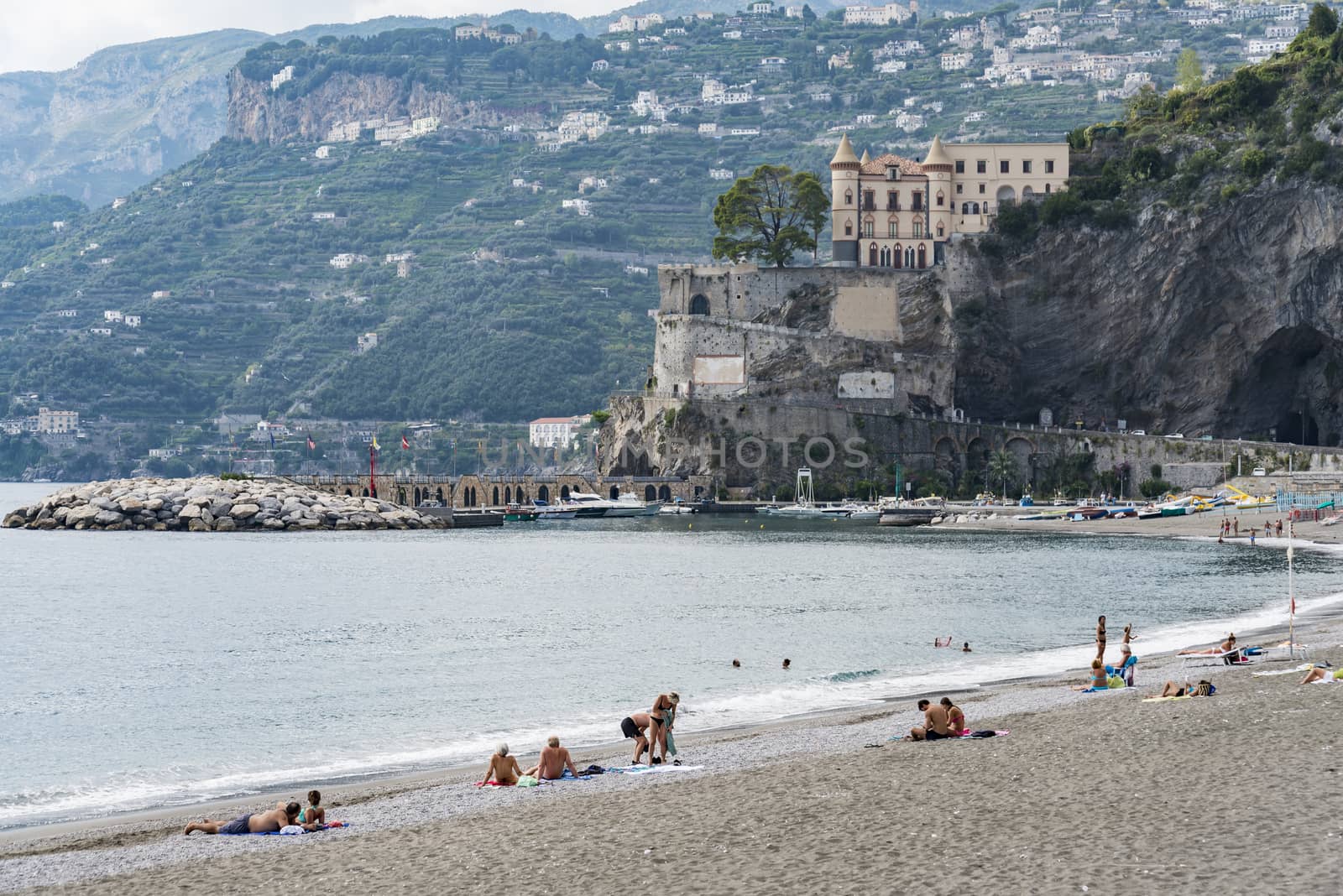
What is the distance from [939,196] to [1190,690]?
8091 centimetres

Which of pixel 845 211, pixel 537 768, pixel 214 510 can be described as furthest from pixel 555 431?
pixel 537 768

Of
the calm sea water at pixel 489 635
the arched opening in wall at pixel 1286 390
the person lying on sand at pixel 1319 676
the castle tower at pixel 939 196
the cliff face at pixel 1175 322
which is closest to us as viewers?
the person lying on sand at pixel 1319 676

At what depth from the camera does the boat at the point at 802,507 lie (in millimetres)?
98062

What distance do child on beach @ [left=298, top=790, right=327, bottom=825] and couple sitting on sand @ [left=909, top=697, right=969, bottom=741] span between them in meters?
8.65

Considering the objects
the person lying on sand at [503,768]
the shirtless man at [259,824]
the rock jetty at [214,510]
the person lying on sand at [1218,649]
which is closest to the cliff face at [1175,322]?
the rock jetty at [214,510]

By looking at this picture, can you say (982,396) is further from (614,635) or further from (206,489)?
(614,635)

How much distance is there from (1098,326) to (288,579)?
54740 millimetres

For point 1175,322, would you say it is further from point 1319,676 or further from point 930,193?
point 1319,676

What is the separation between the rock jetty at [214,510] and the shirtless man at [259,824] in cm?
7798

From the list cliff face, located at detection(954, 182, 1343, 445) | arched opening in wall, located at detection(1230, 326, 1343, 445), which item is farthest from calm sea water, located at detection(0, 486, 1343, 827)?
arched opening in wall, located at detection(1230, 326, 1343, 445)

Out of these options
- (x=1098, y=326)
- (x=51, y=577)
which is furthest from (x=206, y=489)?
(x=1098, y=326)

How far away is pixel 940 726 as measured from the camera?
946 inches

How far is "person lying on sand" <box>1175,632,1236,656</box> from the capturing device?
1271 inches

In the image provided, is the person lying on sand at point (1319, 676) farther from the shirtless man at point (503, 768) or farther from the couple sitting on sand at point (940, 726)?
the shirtless man at point (503, 768)
